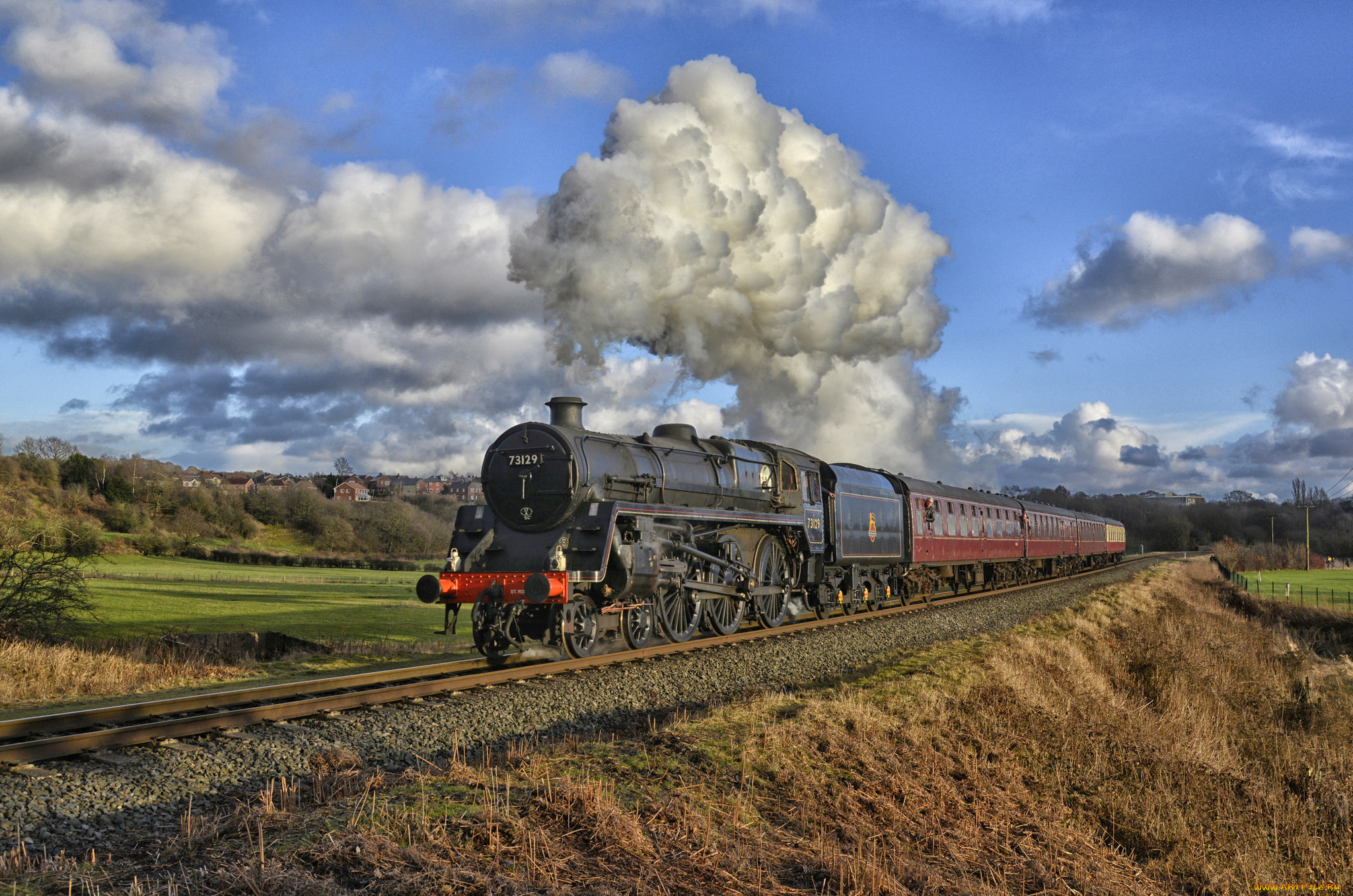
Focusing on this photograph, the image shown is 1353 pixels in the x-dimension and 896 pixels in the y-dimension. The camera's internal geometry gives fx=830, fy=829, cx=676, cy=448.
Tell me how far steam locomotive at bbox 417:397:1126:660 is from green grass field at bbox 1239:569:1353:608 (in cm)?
3458

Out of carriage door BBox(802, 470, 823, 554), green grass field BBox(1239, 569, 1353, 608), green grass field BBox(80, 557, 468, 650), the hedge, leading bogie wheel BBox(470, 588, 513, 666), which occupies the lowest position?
green grass field BBox(1239, 569, 1353, 608)

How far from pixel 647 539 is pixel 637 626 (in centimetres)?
150

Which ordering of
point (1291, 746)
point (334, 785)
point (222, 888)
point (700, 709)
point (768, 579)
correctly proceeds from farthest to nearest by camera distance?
Result: point (768, 579), point (1291, 746), point (700, 709), point (334, 785), point (222, 888)

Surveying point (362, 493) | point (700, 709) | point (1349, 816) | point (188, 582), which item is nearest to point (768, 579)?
point (700, 709)

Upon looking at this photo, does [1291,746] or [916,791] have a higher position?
[916,791]

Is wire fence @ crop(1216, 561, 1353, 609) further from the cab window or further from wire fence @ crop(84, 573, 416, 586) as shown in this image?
wire fence @ crop(84, 573, 416, 586)

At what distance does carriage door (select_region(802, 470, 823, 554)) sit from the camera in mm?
17759

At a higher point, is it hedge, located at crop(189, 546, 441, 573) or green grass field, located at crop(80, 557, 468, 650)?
green grass field, located at crop(80, 557, 468, 650)

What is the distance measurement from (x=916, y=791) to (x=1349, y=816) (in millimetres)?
5637

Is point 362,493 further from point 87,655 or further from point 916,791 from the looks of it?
point 916,791

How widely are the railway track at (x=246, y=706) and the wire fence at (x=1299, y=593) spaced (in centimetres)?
4187

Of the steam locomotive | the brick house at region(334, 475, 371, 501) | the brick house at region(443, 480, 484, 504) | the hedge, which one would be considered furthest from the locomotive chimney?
the brick house at region(334, 475, 371, 501)

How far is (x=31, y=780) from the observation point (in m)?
6.04

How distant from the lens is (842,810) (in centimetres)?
587
